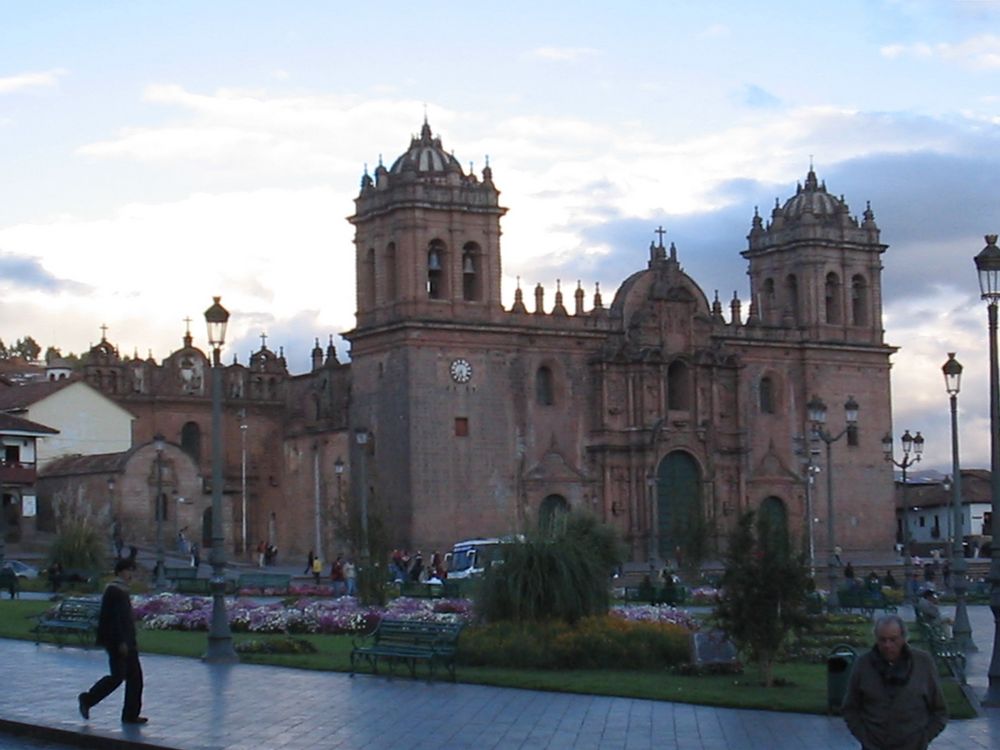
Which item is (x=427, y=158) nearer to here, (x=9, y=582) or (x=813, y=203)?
(x=813, y=203)

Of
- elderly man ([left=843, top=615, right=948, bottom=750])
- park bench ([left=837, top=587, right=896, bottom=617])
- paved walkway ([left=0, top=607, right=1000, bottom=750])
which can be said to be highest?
elderly man ([left=843, top=615, right=948, bottom=750])

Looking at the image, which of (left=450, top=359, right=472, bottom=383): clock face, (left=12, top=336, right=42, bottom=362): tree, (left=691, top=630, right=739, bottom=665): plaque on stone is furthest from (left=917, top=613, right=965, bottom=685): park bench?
(left=12, top=336, right=42, bottom=362): tree

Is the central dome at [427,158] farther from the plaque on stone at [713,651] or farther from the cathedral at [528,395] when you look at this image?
the plaque on stone at [713,651]

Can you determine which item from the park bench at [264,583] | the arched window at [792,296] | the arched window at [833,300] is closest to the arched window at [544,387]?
the arched window at [792,296]

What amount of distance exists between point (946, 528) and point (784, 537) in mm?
66961

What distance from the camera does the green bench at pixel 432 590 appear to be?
38594 mm

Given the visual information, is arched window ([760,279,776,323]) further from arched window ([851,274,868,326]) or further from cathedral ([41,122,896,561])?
arched window ([851,274,868,326])

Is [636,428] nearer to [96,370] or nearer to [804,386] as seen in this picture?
[804,386]

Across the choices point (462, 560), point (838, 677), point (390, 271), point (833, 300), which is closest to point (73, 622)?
point (838, 677)

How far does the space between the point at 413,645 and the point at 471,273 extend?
132 feet

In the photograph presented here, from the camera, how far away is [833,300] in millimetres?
71938

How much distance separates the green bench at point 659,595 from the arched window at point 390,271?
78.5 feet

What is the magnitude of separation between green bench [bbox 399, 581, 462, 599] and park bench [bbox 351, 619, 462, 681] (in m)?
14.8

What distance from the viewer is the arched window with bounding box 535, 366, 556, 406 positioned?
6356 cm
